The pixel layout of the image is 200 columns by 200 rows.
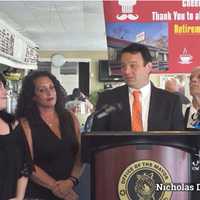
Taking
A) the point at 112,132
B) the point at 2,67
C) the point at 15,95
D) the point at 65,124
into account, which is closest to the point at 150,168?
the point at 112,132

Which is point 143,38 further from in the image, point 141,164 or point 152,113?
point 141,164

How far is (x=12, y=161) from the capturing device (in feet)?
7.71

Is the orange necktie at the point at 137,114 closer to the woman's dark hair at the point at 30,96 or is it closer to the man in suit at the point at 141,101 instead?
the man in suit at the point at 141,101

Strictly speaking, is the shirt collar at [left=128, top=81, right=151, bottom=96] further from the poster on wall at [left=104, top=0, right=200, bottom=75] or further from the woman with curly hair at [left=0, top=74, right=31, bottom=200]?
the woman with curly hair at [left=0, top=74, right=31, bottom=200]

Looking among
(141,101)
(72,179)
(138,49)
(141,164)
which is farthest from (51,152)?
(138,49)

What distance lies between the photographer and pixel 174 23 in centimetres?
259

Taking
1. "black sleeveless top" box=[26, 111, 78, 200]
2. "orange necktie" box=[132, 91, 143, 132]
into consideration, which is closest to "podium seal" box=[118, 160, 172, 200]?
"orange necktie" box=[132, 91, 143, 132]

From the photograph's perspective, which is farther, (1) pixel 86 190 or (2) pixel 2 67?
(2) pixel 2 67

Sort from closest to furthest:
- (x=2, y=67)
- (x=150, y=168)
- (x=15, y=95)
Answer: (x=150, y=168) → (x=15, y=95) → (x=2, y=67)

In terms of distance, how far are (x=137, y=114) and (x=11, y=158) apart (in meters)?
0.83

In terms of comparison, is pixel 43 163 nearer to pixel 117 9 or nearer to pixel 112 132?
pixel 112 132

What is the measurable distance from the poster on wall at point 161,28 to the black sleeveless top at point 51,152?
597 millimetres

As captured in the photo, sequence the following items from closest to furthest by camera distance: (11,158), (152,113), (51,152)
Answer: (11,158)
(51,152)
(152,113)

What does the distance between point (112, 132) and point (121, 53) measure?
1.67 ft
